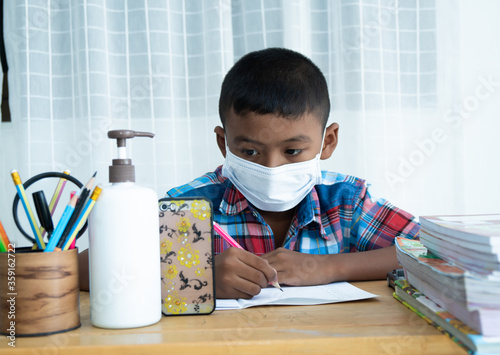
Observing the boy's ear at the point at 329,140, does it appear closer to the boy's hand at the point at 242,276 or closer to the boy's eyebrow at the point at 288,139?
the boy's eyebrow at the point at 288,139

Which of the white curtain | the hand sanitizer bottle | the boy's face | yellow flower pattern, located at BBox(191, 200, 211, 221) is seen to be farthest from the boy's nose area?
the white curtain

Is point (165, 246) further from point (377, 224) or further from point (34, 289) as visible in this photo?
point (377, 224)

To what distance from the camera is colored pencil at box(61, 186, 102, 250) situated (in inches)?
22.1

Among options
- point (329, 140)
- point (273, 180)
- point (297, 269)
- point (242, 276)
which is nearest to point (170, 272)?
point (242, 276)

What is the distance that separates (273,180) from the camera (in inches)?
45.3

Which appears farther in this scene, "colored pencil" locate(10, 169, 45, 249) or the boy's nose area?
the boy's nose area

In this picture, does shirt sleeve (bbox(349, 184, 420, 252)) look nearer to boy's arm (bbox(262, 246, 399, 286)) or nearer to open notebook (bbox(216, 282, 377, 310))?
boy's arm (bbox(262, 246, 399, 286))

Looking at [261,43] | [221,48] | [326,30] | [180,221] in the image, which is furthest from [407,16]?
[180,221]

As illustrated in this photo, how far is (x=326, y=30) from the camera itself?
194 centimetres

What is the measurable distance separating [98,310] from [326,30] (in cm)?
159

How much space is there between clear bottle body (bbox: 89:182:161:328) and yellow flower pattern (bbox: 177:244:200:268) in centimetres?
9

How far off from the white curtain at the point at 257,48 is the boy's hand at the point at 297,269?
101cm

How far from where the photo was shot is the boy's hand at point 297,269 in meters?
0.89

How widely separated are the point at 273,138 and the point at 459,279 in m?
0.67
